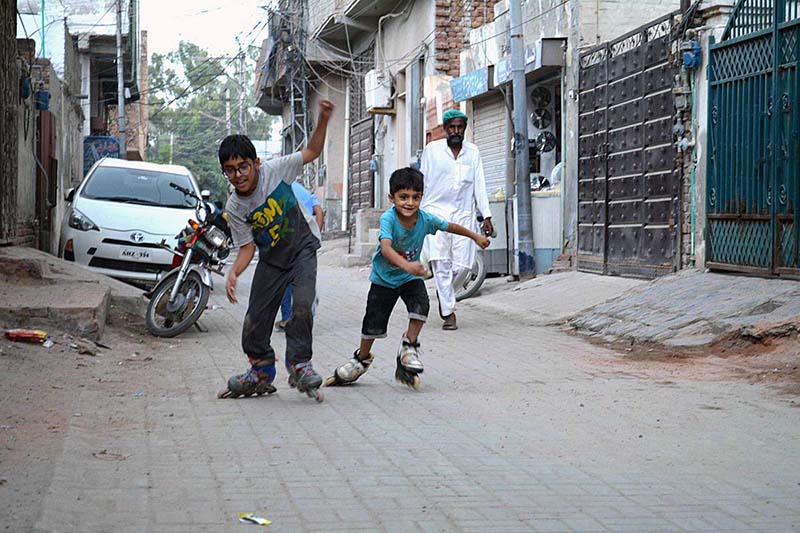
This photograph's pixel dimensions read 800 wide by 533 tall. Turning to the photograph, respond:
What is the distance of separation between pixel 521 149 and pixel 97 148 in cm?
2376

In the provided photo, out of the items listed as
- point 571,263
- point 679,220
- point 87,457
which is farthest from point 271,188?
point 571,263

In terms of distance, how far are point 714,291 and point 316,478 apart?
6145 mm

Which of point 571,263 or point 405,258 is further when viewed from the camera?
point 571,263

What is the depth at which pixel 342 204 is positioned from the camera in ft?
117

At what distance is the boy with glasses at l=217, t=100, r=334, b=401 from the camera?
6215mm

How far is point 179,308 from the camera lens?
9625 mm

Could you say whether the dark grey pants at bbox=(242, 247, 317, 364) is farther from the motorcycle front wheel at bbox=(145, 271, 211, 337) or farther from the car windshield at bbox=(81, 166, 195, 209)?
the car windshield at bbox=(81, 166, 195, 209)

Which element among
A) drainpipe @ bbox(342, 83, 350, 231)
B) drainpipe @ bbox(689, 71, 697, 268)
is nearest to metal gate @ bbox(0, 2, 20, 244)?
drainpipe @ bbox(689, 71, 697, 268)

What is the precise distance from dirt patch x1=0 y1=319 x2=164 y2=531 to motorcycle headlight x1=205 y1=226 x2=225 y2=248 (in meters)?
1.02

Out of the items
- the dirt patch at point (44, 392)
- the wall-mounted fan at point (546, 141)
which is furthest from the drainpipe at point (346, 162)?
the dirt patch at point (44, 392)

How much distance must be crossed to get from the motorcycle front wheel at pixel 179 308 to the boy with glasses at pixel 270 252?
325cm

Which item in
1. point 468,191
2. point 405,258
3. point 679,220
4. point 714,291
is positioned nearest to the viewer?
point 405,258

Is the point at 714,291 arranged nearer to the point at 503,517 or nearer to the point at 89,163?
the point at 503,517

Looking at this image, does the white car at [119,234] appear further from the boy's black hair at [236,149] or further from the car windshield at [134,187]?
the boy's black hair at [236,149]
